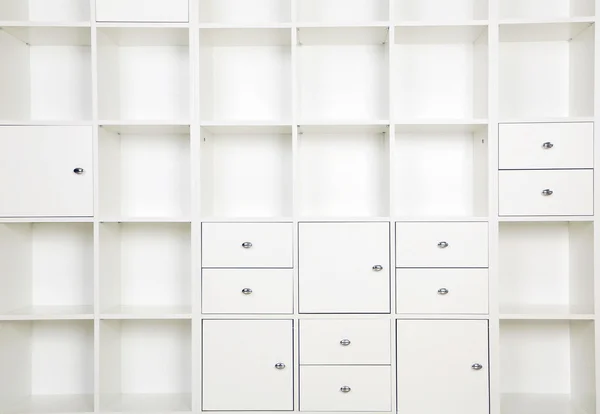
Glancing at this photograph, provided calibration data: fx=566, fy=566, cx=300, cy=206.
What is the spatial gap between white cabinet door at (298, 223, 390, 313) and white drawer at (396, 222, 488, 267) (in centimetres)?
8

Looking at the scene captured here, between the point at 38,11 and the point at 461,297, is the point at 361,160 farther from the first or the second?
the point at 38,11

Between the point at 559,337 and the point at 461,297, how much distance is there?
0.66m

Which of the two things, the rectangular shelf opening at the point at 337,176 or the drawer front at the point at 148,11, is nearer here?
the drawer front at the point at 148,11

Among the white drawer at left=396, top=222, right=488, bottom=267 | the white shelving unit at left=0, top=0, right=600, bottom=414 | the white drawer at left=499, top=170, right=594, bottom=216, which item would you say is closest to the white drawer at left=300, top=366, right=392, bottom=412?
the white shelving unit at left=0, top=0, right=600, bottom=414

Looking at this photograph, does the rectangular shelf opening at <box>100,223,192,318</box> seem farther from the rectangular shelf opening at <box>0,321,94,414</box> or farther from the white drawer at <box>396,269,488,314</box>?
the white drawer at <box>396,269,488,314</box>

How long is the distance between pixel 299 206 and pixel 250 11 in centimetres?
97

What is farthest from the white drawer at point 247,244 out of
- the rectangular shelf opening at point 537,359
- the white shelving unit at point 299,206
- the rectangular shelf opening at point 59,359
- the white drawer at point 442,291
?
the rectangular shelf opening at point 537,359

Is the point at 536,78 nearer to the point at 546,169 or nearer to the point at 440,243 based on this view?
the point at 546,169

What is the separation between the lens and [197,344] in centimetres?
240

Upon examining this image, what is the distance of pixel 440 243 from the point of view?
2.37 metres

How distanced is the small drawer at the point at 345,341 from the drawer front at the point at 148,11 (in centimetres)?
140

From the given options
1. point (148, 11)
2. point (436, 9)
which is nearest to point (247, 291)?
point (148, 11)

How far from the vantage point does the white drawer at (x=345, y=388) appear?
2383mm

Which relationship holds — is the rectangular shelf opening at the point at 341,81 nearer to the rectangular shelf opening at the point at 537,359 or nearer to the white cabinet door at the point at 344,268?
the white cabinet door at the point at 344,268
